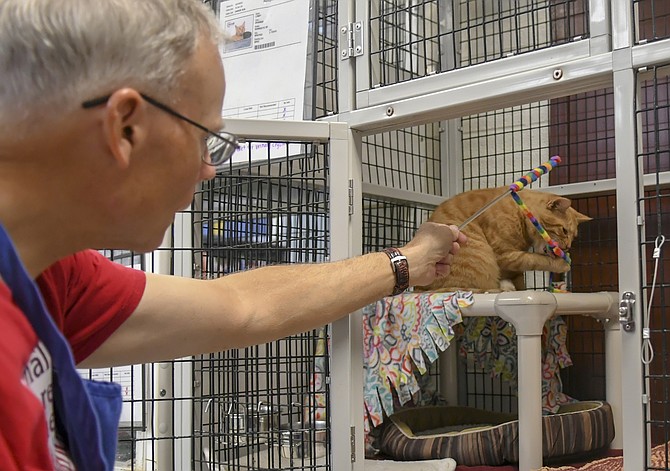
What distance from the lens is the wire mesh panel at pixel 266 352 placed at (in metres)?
1.55

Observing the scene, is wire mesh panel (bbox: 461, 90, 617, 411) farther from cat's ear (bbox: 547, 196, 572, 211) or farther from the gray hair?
the gray hair

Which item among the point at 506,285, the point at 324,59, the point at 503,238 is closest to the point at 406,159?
the point at 503,238

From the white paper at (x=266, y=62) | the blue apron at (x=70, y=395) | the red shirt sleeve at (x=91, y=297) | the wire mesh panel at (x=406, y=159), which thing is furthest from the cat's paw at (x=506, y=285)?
the blue apron at (x=70, y=395)

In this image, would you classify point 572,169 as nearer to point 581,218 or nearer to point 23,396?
point 581,218

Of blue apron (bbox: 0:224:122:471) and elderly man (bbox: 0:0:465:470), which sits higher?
elderly man (bbox: 0:0:465:470)

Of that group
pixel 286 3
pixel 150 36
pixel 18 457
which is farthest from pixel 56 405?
pixel 286 3

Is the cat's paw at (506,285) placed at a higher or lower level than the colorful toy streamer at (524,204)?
lower

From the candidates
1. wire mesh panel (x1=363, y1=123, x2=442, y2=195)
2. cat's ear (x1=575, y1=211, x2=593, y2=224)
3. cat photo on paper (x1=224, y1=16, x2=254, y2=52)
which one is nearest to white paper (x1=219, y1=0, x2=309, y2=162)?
cat photo on paper (x1=224, y1=16, x2=254, y2=52)

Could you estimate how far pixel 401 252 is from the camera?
1350 mm

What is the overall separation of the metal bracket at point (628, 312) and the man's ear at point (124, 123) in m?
0.79

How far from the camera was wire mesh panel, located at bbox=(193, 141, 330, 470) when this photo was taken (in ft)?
5.08

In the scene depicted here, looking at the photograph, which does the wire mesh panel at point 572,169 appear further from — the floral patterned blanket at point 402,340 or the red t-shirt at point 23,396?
the red t-shirt at point 23,396

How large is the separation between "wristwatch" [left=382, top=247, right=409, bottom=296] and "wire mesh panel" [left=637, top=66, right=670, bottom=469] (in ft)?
1.31

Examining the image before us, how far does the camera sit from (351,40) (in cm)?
147
